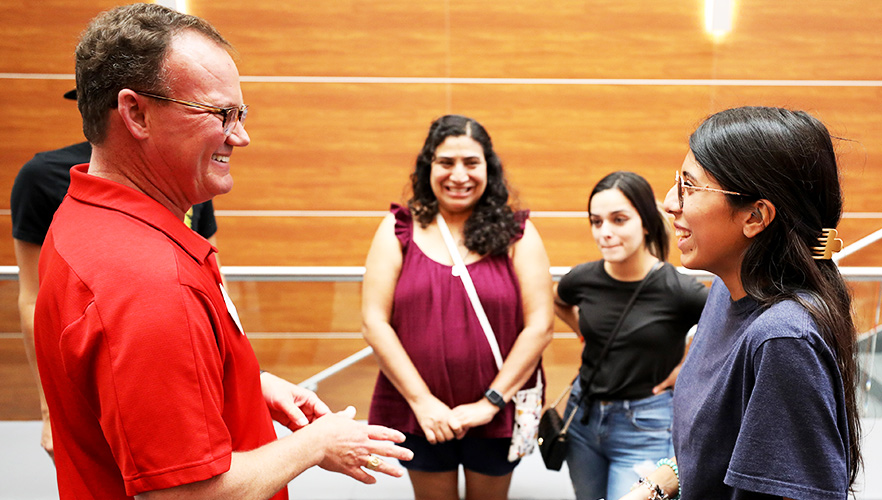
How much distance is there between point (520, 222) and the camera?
2432 millimetres

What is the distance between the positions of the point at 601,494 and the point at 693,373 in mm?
1083

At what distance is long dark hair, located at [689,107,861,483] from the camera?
45.4 inches

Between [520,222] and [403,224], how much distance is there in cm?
43

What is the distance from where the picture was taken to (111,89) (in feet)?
3.41

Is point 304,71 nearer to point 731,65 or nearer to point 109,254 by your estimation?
point 731,65

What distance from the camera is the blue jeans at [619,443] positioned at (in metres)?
2.14

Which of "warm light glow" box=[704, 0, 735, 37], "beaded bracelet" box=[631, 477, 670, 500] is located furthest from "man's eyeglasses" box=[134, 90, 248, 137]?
"warm light glow" box=[704, 0, 735, 37]

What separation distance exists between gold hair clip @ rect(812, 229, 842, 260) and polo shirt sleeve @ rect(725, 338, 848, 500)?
197 mm

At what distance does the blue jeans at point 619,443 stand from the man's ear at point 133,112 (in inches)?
66.9

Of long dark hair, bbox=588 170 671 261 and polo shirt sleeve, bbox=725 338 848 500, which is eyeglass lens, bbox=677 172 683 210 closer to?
polo shirt sleeve, bbox=725 338 848 500

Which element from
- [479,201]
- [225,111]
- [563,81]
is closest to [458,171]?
[479,201]

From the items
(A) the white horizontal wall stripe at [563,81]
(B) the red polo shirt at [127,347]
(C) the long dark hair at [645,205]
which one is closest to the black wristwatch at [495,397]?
(C) the long dark hair at [645,205]

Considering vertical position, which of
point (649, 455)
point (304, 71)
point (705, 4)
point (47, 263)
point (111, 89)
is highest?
point (705, 4)

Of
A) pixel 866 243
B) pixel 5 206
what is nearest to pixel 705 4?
pixel 866 243
